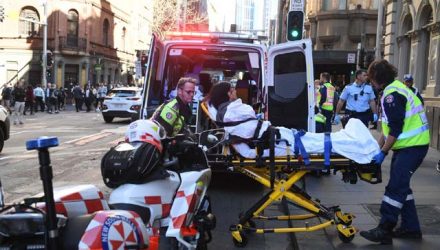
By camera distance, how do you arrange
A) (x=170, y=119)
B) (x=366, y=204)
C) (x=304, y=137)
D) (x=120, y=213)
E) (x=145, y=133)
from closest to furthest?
(x=120, y=213) < (x=145, y=133) < (x=304, y=137) < (x=170, y=119) < (x=366, y=204)

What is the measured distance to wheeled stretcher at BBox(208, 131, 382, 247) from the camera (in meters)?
5.17

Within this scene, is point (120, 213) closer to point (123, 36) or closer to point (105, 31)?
point (105, 31)

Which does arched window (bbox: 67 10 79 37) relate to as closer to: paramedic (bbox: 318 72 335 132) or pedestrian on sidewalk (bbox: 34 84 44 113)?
pedestrian on sidewalk (bbox: 34 84 44 113)

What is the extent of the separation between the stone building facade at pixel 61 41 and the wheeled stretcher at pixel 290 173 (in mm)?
38854

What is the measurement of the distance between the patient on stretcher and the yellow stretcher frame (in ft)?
0.29

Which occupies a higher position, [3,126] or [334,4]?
[334,4]

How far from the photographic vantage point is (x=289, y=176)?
5.52 m

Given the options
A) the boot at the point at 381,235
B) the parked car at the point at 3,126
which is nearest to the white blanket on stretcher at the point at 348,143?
the boot at the point at 381,235

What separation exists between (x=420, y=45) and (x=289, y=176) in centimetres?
1194

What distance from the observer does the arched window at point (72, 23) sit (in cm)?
4662

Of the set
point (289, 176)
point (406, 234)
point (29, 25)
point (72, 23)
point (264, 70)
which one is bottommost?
point (406, 234)

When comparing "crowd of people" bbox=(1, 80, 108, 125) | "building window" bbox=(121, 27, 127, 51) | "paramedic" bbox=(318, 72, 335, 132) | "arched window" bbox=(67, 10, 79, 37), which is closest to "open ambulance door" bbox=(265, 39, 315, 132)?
"paramedic" bbox=(318, 72, 335, 132)

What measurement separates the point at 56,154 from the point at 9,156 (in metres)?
1.02

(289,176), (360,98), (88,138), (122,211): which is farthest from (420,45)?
(122,211)
